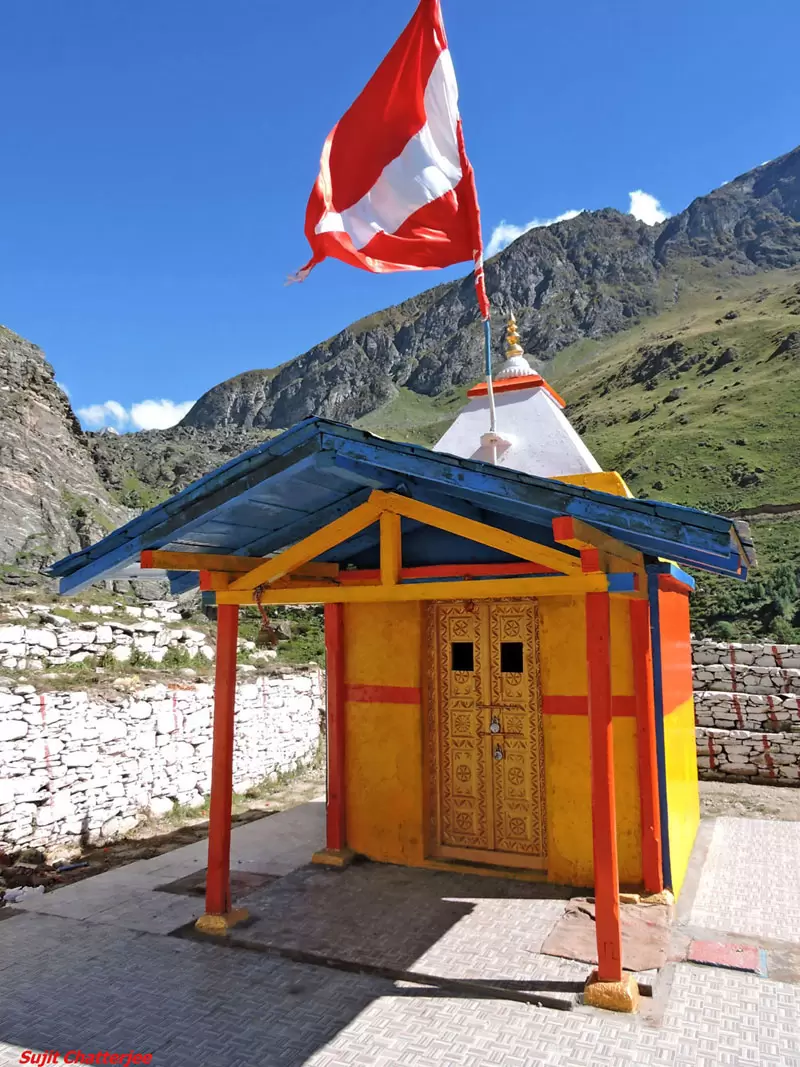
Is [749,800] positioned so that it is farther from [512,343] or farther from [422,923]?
[512,343]

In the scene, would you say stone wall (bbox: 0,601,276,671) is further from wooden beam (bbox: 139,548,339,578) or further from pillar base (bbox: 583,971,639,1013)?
pillar base (bbox: 583,971,639,1013)

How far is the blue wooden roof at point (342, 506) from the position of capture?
13.9 ft

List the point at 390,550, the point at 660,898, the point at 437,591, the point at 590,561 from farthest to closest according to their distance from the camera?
the point at 660,898, the point at 390,550, the point at 437,591, the point at 590,561

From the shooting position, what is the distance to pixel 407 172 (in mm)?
6371

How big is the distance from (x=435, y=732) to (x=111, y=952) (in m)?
3.42

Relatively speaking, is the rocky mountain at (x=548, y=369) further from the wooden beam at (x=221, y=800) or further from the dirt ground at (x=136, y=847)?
the wooden beam at (x=221, y=800)

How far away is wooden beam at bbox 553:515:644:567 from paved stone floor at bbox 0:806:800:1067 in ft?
9.67

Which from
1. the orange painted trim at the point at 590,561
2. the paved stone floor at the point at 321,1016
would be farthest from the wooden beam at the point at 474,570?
the paved stone floor at the point at 321,1016

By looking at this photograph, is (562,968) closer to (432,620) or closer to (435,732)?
(435,732)

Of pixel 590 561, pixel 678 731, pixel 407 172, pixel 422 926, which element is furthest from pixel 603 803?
pixel 407 172

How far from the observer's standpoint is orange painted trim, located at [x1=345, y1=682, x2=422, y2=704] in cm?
748

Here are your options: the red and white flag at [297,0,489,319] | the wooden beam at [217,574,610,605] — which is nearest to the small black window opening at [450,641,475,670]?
the wooden beam at [217,574,610,605]

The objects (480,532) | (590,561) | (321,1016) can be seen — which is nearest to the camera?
(321,1016)

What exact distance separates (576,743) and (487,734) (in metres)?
0.91
